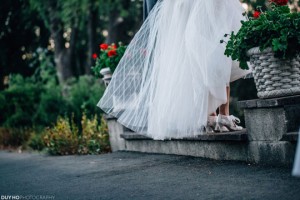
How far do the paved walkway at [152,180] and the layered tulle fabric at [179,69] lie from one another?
18.8 inches

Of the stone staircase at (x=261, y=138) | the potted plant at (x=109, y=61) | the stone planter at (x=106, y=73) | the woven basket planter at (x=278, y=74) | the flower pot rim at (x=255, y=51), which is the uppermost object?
the potted plant at (x=109, y=61)

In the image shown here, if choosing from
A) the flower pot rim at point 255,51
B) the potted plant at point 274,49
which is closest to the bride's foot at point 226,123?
the potted plant at point 274,49

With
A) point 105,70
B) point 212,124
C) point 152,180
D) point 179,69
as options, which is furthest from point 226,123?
point 105,70

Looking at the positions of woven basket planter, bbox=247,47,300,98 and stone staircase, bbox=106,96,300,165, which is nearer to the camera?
stone staircase, bbox=106,96,300,165

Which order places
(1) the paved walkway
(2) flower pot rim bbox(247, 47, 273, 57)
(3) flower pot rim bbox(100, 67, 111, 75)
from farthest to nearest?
(3) flower pot rim bbox(100, 67, 111, 75)
(2) flower pot rim bbox(247, 47, 273, 57)
(1) the paved walkway

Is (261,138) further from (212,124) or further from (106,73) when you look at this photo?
(106,73)

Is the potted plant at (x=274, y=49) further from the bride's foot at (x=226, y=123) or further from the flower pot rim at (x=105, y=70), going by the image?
the flower pot rim at (x=105, y=70)

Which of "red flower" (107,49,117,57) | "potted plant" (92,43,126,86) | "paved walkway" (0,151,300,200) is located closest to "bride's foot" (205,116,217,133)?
"paved walkway" (0,151,300,200)

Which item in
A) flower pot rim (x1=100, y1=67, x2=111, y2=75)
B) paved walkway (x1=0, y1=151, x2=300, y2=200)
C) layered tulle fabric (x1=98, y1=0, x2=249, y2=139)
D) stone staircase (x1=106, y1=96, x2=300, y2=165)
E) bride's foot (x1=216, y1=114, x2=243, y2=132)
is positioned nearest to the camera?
paved walkway (x1=0, y1=151, x2=300, y2=200)

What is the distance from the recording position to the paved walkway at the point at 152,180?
3682 millimetres

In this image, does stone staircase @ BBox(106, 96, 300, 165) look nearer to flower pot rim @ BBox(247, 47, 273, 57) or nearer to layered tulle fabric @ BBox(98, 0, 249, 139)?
layered tulle fabric @ BBox(98, 0, 249, 139)

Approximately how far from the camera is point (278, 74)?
4559mm

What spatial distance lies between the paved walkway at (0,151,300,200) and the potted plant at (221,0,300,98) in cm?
83

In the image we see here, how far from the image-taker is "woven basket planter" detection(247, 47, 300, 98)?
4.52 metres
